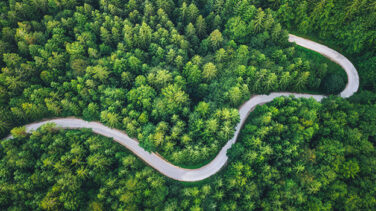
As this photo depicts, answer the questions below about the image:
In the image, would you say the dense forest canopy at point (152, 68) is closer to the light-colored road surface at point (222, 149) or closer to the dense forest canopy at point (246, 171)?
the light-colored road surface at point (222, 149)

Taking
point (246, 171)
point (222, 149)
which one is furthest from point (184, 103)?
point (246, 171)

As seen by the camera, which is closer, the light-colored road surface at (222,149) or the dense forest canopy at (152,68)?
the dense forest canopy at (152,68)

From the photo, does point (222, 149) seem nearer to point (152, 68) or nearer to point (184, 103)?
point (184, 103)

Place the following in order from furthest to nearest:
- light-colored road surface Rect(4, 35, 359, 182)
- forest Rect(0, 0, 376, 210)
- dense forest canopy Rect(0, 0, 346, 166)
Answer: light-colored road surface Rect(4, 35, 359, 182) → dense forest canopy Rect(0, 0, 346, 166) → forest Rect(0, 0, 376, 210)

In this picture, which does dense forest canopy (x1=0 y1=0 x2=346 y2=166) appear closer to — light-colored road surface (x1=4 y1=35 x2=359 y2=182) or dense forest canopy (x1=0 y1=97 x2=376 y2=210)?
light-colored road surface (x1=4 y1=35 x2=359 y2=182)

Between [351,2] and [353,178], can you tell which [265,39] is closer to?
[351,2]

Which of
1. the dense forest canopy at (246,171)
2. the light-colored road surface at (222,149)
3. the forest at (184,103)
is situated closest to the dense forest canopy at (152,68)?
the forest at (184,103)

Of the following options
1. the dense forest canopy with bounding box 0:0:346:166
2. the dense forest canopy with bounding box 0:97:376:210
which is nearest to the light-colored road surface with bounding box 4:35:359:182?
the dense forest canopy with bounding box 0:0:346:166

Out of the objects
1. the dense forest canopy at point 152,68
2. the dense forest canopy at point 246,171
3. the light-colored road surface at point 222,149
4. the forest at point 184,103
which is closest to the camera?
the dense forest canopy at point 246,171
